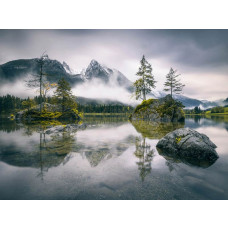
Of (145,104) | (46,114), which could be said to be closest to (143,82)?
(145,104)

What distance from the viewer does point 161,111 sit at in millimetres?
27578

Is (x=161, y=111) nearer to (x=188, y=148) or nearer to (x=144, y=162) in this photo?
(x=188, y=148)

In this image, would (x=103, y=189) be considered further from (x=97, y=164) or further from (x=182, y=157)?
(x=182, y=157)

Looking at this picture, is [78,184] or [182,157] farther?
[182,157]

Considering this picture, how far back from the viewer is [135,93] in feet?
101

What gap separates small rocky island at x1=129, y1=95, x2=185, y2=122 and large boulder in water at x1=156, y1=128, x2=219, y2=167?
69.4ft

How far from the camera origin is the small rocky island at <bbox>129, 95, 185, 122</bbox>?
2633 cm

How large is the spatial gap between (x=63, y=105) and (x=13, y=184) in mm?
29000

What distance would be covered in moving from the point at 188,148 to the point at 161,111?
23508mm

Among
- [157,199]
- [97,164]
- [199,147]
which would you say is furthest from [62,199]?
[199,147]

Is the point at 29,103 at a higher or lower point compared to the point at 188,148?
higher

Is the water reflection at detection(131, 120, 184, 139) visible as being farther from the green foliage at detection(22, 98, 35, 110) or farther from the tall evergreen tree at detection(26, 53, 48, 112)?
the green foliage at detection(22, 98, 35, 110)

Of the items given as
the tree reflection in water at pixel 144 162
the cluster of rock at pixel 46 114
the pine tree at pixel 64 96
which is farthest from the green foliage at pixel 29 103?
the tree reflection in water at pixel 144 162

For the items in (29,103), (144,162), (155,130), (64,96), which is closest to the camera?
(144,162)
